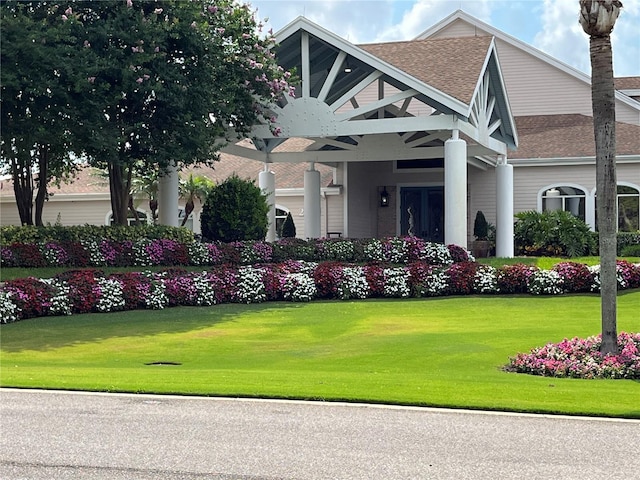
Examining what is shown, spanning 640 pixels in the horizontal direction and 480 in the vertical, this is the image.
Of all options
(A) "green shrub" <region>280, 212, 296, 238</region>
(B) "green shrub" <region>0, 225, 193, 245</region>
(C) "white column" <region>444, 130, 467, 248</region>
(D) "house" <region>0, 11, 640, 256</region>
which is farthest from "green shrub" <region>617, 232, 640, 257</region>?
(B) "green shrub" <region>0, 225, 193, 245</region>

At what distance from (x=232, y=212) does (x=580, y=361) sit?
14.4 metres

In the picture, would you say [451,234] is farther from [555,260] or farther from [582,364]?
[582,364]

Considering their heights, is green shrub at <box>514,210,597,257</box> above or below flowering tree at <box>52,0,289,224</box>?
below

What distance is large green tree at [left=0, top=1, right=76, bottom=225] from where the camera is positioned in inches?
688

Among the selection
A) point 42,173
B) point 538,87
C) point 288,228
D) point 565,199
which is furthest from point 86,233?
point 538,87

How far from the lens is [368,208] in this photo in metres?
34.8

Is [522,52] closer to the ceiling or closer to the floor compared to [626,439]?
closer to the ceiling

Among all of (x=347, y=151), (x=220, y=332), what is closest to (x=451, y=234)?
(x=347, y=151)

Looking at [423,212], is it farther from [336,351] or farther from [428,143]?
[336,351]

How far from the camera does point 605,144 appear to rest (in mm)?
11906

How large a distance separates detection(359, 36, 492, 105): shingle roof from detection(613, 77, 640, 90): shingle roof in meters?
14.6

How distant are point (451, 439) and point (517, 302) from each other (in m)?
11.8

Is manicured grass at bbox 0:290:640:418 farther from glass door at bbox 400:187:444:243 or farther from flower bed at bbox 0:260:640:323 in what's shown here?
glass door at bbox 400:187:444:243

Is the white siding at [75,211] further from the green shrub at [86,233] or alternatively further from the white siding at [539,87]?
the white siding at [539,87]
